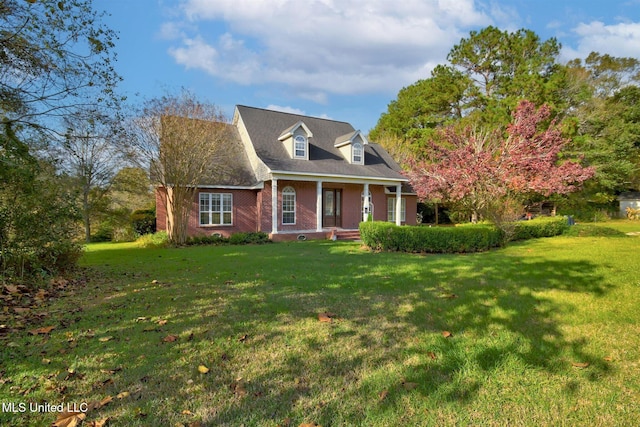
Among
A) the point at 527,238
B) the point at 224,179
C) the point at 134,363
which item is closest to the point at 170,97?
the point at 224,179

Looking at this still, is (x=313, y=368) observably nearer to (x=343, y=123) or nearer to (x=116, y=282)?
(x=116, y=282)

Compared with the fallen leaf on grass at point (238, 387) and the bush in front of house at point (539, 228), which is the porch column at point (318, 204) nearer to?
the bush in front of house at point (539, 228)

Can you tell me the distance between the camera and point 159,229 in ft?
58.0

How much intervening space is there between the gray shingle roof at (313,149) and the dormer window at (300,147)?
14.8 inches

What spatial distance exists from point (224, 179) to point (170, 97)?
4679 millimetres

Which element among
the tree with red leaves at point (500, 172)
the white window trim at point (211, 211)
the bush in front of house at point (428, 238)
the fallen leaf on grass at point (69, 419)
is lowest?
the fallen leaf on grass at point (69, 419)

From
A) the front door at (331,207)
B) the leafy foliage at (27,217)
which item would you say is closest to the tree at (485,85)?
the front door at (331,207)

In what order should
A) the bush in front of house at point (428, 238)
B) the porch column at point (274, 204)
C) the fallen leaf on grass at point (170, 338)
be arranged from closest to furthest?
the fallen leaf on grass at point (170, 338), the bush in front of house at point (428, 238), the porch column at point (274, 204)

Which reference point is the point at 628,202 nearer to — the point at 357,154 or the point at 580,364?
the point at 357,154

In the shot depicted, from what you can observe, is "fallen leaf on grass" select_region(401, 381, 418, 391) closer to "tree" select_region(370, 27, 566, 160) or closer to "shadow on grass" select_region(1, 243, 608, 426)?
"shadow on grass" select_region(1, 243, 608, 426)

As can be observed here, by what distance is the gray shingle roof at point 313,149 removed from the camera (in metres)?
18.7

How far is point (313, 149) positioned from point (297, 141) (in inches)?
63.9

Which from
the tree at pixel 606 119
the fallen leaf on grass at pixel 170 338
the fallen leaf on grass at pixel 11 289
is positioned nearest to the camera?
the fallen leaf on grass at pixel 170 338

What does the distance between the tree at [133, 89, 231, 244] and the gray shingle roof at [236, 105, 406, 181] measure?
3.47 m
